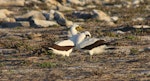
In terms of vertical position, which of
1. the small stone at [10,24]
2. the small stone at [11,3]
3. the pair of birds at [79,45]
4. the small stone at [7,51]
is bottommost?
the small stone at [11,3]

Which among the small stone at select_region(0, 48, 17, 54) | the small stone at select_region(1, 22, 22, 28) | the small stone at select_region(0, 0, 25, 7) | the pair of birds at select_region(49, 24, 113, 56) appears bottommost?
the small stone at select_region(0, 0, 25, 7)

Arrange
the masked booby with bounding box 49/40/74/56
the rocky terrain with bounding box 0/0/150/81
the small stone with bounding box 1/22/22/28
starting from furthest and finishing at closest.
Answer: the small stone with bounding box 1/22/22/28
the masked booby with bounding box 49/40/74/56
the rocky terrain with bounding box 0/0/150/81

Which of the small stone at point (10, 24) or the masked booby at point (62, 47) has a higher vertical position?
the masked booby at point (62, 47)

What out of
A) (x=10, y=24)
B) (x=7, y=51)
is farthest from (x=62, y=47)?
(x=10, y=24)

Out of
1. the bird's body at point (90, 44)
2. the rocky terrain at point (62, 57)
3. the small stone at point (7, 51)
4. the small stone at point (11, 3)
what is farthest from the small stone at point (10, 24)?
the small stone at point (11, 3)

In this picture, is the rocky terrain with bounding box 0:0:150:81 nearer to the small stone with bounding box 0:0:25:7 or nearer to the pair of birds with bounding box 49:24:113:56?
the pair of birds with bounding box 49:24:113:56

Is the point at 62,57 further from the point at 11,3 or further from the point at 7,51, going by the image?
the point at 11,3

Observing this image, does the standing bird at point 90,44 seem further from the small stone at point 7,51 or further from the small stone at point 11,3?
the small stone at point 11,3

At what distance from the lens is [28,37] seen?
75.0 feet

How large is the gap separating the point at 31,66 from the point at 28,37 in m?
7.88

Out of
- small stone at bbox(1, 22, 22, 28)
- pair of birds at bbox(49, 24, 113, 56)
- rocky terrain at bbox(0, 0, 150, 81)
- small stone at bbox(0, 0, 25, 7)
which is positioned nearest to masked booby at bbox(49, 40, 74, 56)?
pair of birds at bbox(49, 24, 113, 56)

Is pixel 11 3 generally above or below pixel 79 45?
below

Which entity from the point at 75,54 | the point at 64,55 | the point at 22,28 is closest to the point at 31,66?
the point at 64,55

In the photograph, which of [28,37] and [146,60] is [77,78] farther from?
[28,37]
